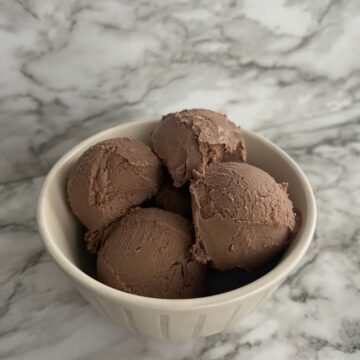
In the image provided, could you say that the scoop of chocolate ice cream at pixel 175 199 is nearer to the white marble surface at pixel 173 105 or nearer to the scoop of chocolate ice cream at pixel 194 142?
the scoop of chocolate ice cream at pixel 194 142

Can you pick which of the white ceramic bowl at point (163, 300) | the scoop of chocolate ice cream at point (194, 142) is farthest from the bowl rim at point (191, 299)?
the scoop of chocolate ice cream at point (194, 142)

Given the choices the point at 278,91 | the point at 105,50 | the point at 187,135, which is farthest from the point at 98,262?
the point at 278,91

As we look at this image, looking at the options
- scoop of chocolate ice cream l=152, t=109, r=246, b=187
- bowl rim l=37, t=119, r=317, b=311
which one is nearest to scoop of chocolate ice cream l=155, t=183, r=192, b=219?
scoop of chocolate ice cream l=152, t=109, r=246, b=187

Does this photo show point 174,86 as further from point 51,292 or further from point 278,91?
point 51,292

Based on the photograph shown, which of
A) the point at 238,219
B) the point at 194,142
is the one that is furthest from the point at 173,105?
the point at 238,219

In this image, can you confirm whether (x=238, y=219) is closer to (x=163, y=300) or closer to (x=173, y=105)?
(x=163, y=300)

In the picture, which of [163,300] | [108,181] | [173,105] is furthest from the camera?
[173,105]

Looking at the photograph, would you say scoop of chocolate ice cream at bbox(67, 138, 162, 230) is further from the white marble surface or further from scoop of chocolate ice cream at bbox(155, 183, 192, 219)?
the white marble surface
